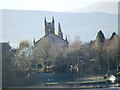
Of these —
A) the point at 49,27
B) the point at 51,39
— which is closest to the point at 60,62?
the point at 51,39

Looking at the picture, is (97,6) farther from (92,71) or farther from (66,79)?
(66,79)

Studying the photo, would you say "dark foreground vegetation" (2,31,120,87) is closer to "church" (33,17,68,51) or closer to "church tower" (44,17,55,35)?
"church" (33,17,68,51)

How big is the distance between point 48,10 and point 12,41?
86 cm

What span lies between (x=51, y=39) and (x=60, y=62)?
465 mm

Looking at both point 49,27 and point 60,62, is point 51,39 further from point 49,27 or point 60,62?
point 60,62

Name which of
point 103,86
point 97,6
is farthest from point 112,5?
point 103,86

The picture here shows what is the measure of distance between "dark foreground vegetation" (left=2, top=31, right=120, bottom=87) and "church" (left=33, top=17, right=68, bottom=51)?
60mm

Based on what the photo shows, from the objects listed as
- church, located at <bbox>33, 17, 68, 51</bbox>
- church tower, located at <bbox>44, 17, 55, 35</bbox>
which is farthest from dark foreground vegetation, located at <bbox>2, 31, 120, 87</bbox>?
church tower, located at <bbox>44, 17, 55, 35</bbox>

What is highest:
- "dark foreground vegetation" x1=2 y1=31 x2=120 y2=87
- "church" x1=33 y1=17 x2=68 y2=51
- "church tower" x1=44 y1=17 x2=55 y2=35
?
"church tower" x1=44 y1=17 x2=55 y2=35

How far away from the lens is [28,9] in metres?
3.74

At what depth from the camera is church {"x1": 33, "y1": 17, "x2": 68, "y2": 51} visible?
3.78 metres

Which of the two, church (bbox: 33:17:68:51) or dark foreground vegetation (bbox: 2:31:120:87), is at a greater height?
church (bbox: 33:17:68:51)

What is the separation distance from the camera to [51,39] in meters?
3.86

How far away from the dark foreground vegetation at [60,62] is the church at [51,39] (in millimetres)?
60
